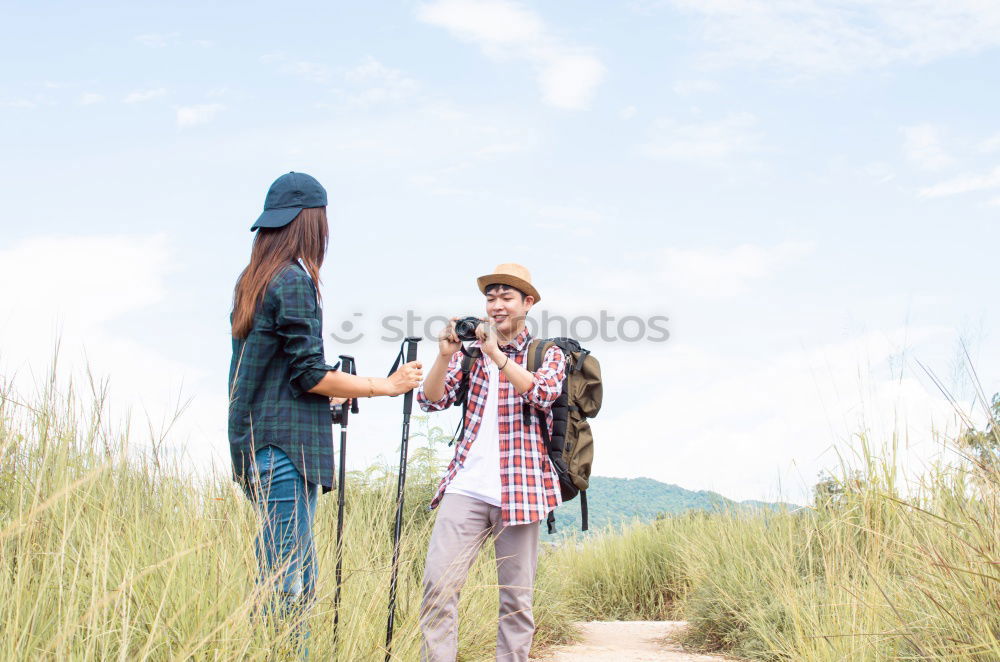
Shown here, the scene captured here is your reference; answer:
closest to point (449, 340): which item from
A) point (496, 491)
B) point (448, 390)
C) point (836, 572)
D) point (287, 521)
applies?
point (448, 390)

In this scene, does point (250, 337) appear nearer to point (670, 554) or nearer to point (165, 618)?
point (165, 618)

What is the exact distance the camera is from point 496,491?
3.97m

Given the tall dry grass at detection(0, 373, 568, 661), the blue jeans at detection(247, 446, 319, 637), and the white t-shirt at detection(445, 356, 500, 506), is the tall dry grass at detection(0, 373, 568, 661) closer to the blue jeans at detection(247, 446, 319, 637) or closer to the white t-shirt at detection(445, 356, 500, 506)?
the blue jeans at detection(247, 446, 319, 637)

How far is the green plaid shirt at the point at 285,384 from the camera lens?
326 cm

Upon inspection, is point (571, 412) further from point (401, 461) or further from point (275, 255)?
point (275, 255)

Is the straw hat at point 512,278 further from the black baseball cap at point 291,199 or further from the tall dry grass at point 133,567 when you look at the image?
the tall dry grass at point 133,567

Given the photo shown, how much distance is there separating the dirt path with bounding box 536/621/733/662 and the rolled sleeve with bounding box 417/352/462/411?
114 inches

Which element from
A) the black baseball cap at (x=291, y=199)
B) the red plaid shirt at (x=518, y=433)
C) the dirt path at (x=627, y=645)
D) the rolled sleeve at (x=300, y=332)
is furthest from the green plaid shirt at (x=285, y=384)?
the dirt path at (x=627, y=645)

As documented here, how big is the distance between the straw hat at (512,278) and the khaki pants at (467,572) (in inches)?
44.7

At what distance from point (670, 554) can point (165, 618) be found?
7395 mm

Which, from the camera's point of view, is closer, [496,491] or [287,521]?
[287,521]

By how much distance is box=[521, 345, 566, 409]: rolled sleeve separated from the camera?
398 centimetres

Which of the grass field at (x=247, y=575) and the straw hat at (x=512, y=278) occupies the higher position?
the straw hat at (x=512, y=278)

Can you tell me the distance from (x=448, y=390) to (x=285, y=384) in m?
1.15
